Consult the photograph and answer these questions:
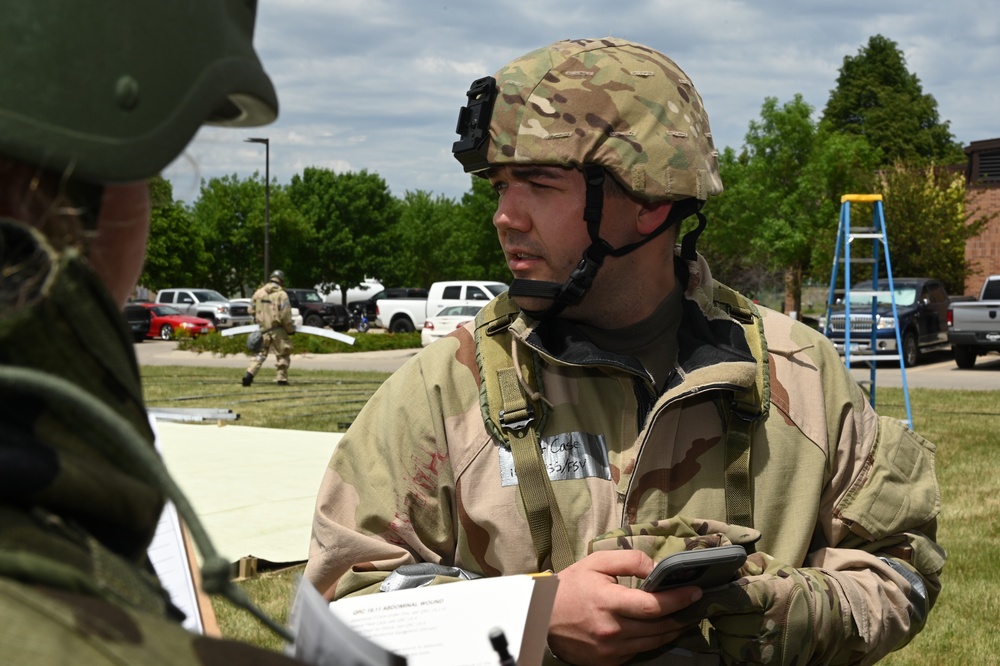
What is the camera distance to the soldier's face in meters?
2.78

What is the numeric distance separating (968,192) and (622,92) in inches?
1324

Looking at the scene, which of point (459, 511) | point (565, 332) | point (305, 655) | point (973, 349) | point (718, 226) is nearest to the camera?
point (305, 655)

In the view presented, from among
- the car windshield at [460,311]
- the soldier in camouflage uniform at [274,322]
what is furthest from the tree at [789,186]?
the soldier in camouflage uniform at [274,322]

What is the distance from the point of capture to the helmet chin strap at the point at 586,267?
2.71 metres

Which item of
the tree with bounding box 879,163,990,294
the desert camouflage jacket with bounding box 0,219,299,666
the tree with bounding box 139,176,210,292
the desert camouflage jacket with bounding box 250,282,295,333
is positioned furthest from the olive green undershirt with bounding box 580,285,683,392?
the tree with bounding box 139,176,210,292

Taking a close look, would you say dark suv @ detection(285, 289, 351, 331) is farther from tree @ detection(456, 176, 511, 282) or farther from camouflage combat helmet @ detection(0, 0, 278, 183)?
camouflage combat helmet @ detection(0, 0, 278, 183)

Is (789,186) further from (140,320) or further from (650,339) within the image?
(650,339)

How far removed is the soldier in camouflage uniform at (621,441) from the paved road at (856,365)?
1280cm

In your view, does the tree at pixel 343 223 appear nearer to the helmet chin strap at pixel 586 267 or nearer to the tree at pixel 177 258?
the tree at pixel 177 258

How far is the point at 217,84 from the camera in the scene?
1.14m

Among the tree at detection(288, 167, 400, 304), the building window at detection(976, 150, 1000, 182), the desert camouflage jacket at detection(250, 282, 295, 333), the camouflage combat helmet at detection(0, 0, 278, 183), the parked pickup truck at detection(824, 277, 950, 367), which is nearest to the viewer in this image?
the camouflage combat helmet at detection(0, 0, 278, 183)

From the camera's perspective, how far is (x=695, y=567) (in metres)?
2.16

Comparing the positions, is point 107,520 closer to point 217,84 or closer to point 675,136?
point 217,84

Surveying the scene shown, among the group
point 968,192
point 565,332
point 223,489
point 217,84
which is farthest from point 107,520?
point 968,192
